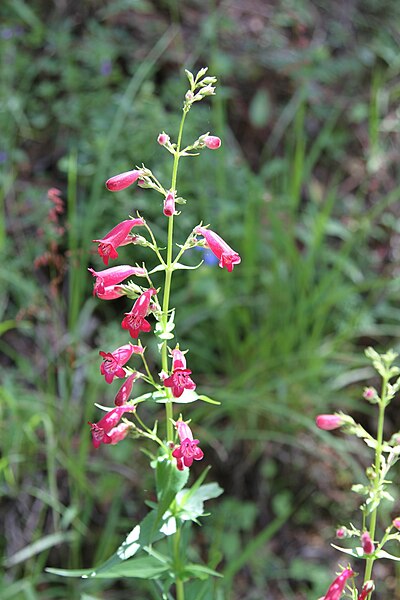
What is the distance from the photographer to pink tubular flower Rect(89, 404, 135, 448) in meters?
1.77

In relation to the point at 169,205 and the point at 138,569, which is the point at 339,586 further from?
the point at 169,205

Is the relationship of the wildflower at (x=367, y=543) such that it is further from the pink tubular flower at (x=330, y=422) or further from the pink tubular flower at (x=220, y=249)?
the pink tubular flower at (x=220, y=249)

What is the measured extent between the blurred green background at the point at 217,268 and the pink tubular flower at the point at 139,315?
1031 mm

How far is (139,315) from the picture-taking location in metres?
1.67

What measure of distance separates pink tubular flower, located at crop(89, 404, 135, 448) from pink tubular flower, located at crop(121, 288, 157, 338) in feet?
0.65

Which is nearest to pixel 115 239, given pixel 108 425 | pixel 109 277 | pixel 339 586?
pixel 109 277

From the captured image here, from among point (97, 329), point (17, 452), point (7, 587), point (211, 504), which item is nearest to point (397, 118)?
point (97, 329)

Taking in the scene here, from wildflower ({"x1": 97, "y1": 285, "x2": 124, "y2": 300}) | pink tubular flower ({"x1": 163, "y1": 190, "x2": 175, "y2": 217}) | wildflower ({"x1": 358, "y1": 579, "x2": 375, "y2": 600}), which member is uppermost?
pink tubular flower ({"x1": 163, "y1": 190, "x2": 175, "y2": 217})

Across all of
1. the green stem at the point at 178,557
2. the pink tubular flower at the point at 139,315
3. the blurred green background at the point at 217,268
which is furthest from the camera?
the blurred green background at the point at 217,268

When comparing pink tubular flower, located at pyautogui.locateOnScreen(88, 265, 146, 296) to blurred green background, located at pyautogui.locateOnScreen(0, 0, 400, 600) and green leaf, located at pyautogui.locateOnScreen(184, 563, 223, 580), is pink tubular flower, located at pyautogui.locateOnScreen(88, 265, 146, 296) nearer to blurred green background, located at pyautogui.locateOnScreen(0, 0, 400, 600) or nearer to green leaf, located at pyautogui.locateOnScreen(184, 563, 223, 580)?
green leaf, located at pyautogui.locateOnScreen(184, 563, 223, 580)

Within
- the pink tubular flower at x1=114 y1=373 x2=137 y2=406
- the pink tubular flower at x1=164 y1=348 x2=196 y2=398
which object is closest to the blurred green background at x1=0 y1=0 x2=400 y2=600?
the pink tubular flower at x1=114 y1=373 x2=137 y2=406

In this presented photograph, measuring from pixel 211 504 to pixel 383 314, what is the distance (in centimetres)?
123

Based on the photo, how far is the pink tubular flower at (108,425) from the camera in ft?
5.80

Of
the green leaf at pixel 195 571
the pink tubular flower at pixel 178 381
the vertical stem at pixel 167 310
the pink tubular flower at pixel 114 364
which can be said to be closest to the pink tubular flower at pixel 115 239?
the vertical stem at pixel 167 310
